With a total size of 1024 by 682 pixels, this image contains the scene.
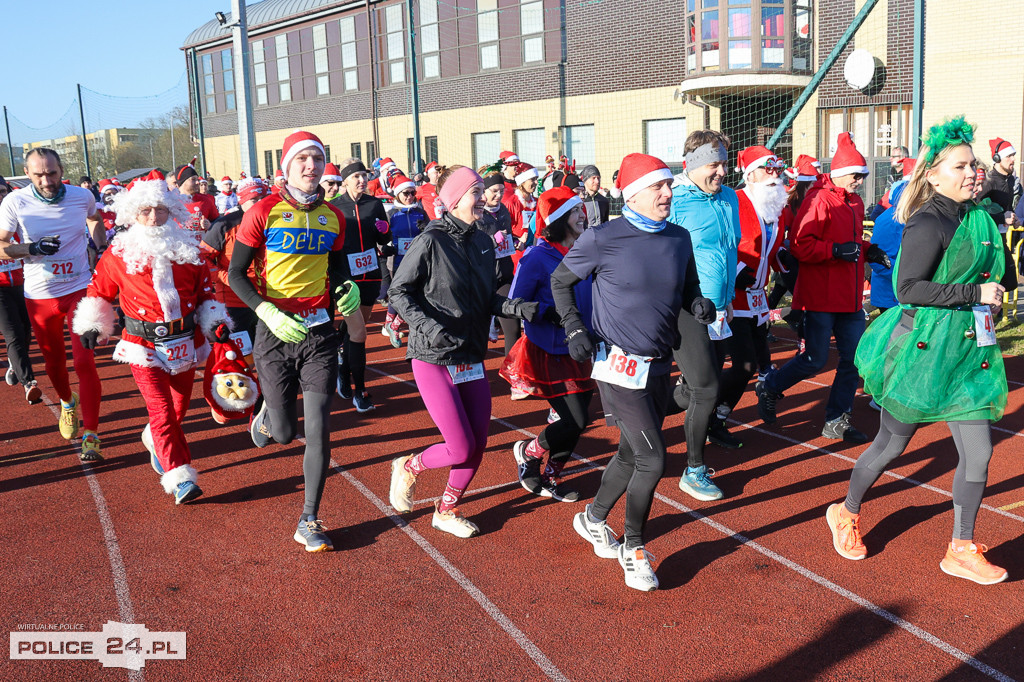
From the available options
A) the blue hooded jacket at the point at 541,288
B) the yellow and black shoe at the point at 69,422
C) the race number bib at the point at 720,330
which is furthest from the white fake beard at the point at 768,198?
the yellow and black shoe at the point at 69,422

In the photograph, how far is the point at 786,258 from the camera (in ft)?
21.3

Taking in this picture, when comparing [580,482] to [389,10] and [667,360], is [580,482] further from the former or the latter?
[389,10]

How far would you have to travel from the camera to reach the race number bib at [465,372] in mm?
4543

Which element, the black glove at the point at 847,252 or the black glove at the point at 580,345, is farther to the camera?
the black glove at the point at 847,252

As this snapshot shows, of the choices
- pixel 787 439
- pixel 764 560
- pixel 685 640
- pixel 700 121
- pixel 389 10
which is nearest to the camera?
pixel 685 640

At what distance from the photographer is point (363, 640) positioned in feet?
12.3

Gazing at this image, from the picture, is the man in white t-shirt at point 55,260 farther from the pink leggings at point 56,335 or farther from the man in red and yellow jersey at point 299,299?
the man in red and yellow jersey at point 299,299

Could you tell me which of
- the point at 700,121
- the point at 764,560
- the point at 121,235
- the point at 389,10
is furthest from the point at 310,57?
the point at 764,560

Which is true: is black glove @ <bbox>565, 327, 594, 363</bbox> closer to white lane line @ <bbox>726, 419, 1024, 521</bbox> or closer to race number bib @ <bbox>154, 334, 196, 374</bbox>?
race number bib @ <bbox>154, 334, 196, 374</bbox>

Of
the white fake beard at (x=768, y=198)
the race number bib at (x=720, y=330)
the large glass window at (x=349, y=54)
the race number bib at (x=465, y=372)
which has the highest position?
the large glass window at (x=349, y=54)

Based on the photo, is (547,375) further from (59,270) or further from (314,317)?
(59,270)

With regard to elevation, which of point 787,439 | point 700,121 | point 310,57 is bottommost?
point 787,439

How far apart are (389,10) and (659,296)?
28125mm

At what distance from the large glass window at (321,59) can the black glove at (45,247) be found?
28452mm
